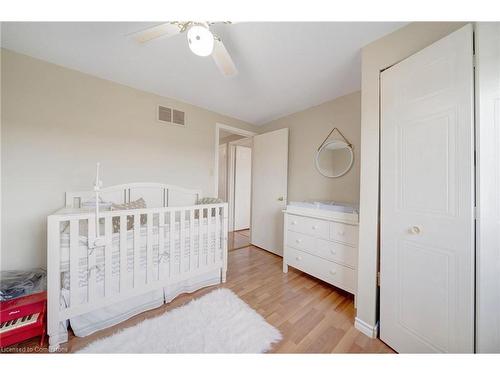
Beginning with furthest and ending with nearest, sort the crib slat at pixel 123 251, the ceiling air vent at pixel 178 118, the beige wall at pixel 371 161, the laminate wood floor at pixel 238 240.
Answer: the laminate wood floor at pixel 238 240, the ceiling air vent at pixel 178 118, the crib slat at pixel 123 251, the beige wall at pixel 371 161

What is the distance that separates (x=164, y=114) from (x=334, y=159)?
2268 millimetres

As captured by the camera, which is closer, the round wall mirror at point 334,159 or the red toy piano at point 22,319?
the red toy piano at point 22,319

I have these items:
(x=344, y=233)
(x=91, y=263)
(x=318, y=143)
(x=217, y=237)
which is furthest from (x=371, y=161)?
(x=91, y=263)

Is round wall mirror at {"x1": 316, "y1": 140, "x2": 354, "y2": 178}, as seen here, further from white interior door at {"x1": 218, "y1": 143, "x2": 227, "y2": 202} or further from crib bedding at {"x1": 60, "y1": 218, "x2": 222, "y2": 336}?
white interior door at {"x1": 218, "y1": 143, "x2": 227, "y2": 202}

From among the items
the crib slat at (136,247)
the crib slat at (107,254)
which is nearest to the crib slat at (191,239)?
the crib slat at (136,247)

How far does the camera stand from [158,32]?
1051mm

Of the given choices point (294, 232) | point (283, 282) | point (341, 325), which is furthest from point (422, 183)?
point (283, 282)

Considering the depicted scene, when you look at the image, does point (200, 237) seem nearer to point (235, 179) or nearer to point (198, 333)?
point (198, 333)

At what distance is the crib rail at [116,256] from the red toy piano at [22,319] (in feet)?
0.34

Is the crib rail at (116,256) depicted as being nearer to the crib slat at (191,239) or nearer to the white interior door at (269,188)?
the crib slat at (191,239)

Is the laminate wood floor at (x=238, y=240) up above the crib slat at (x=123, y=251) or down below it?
below

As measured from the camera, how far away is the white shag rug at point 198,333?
44.7 inches

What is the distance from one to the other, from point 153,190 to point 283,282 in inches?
75.4
